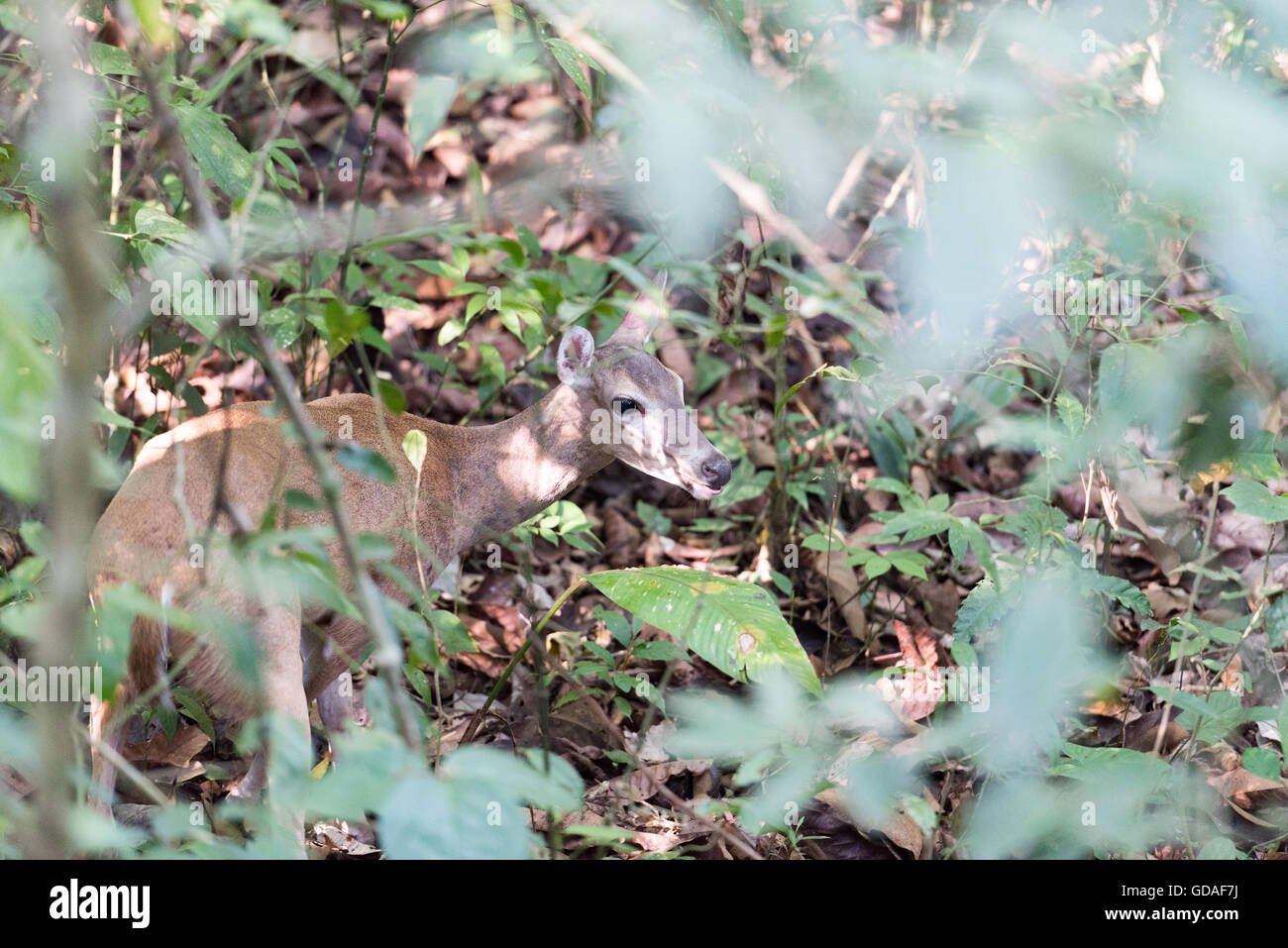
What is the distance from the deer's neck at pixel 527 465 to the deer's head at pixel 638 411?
0.07 meters

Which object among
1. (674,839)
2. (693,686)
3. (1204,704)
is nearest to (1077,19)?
(1204,704)

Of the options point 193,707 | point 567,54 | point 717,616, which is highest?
point 567,54

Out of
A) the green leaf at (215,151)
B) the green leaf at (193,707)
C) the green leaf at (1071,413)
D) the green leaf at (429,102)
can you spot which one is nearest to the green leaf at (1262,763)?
the green leaf at (1071,413)

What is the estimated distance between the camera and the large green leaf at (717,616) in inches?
136

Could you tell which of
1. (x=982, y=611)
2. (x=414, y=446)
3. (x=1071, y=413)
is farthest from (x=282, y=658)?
(x=1071, y=413)

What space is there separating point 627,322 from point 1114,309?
6.57ft

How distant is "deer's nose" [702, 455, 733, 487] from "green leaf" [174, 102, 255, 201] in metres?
1.90

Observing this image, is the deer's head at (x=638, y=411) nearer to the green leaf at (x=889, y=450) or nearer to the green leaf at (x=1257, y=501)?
the green leaf at (x=889, y=450)

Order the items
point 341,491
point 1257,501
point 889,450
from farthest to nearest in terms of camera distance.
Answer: point 889,450 < point 341,491 < point 1257,501

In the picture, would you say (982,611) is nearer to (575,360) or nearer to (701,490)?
(701,490)

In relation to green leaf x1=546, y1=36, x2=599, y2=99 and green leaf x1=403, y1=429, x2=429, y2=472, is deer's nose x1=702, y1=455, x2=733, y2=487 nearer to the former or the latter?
green leaf x1=403, y1=429, x2=429, y2=472

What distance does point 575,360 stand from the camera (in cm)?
466

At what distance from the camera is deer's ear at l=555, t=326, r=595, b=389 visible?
4621mm

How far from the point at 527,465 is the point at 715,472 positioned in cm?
76
